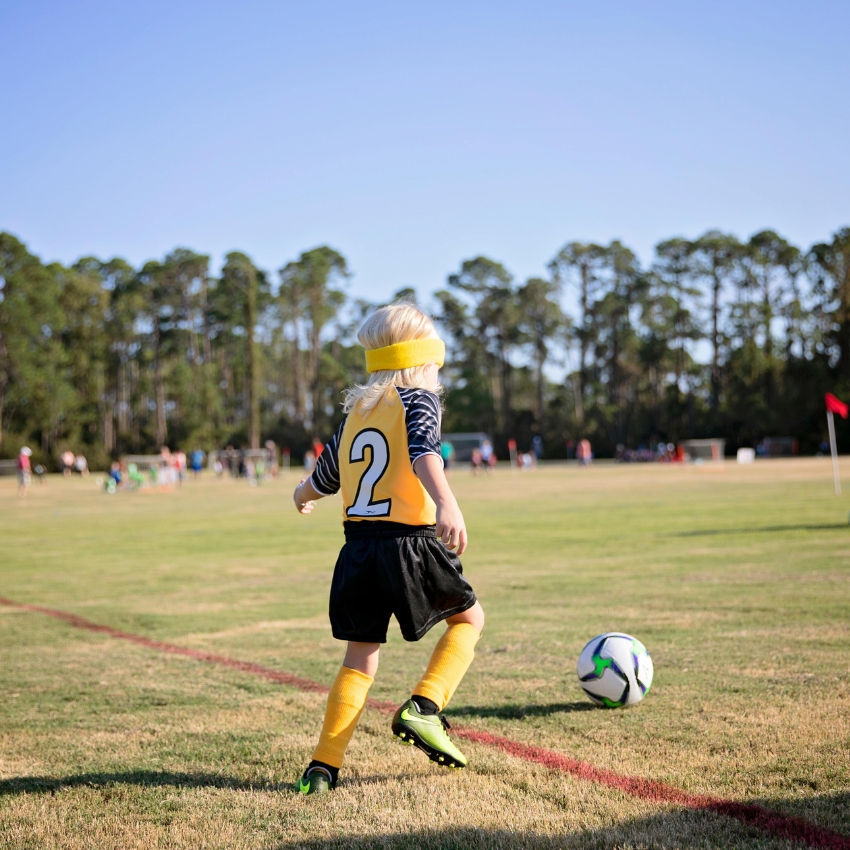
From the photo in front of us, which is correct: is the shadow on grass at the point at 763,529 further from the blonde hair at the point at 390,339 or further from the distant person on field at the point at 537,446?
the distant person on field at the point at 537,446

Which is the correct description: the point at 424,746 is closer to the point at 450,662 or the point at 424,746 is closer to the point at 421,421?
the point at 450,662

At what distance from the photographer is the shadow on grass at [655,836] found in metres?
2.89

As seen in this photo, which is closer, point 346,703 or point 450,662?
point 346,703

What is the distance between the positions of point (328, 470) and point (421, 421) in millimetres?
591

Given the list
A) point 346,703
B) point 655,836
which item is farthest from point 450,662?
point 655,836

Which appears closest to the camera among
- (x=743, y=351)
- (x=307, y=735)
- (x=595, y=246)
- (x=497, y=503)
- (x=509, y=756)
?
(x=509, y=756)

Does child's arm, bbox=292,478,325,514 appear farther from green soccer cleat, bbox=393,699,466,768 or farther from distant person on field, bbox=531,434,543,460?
distant person on field, bbox=531,434,543,460

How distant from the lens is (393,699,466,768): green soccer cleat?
3.50 meters

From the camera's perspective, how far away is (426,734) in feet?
11.5

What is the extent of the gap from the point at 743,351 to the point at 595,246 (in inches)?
657

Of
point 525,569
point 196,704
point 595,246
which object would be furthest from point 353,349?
point 196,704

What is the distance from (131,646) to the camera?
7.01 metres

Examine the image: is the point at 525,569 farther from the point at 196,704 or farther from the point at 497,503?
the point at 497,503

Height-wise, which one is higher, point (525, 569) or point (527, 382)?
point (527, 382)
